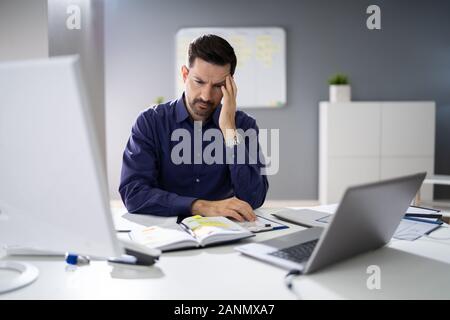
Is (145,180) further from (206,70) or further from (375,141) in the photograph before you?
(375,141)

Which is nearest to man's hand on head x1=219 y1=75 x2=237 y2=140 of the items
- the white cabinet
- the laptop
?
the laptop

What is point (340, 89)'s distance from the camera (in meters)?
4.49

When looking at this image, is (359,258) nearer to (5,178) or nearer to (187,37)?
(5,178)

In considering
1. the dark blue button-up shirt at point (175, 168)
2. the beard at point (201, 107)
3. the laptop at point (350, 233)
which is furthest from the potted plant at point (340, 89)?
the laptop at point (350, 233)

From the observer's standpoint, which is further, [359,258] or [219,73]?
[219,73]

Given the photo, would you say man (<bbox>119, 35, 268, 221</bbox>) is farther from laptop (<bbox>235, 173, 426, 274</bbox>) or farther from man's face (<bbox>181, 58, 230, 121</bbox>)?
laptop (<bbox>235, 173, 426, 274</bbox>)

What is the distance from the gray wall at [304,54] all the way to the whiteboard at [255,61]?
3.3 inches

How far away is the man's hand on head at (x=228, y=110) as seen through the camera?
195 centimetres

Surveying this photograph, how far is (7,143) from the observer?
86cm

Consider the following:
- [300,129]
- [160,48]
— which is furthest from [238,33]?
[300,129]

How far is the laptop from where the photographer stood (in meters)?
0.98

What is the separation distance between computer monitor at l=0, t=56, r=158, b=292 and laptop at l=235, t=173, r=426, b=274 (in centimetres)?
42

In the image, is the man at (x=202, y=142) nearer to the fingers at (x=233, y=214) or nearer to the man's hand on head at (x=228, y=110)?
the man's hand on head at (x=228, y=110)

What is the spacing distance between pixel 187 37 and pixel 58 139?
4.05 m
